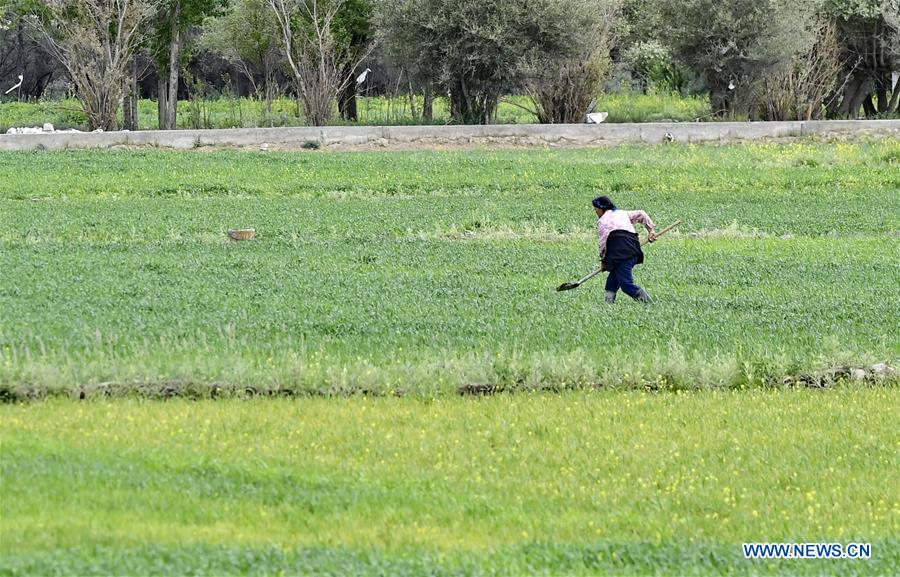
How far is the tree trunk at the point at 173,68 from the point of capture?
44000 mm

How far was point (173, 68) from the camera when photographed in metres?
44.1

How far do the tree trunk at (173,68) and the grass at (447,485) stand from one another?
110 ft

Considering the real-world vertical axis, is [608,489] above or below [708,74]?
below

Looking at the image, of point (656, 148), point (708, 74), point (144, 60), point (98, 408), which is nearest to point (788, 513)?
point (98, 408)

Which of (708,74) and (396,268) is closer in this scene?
(396,268)

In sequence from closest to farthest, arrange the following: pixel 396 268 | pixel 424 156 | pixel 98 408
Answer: pixel 98 408 < pixel 396 268 < pixel 424 156

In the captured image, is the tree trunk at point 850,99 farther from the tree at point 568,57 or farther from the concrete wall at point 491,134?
the tree at point 568,57

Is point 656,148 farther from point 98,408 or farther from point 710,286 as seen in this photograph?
point 98,408

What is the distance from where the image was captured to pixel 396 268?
67.5 ft

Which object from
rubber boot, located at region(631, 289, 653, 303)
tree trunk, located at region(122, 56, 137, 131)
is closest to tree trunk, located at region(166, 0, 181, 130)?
tree trunk, located at region(122, 56, 137, 131)

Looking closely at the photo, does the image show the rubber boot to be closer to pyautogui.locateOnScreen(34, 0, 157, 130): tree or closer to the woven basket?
the woven basket

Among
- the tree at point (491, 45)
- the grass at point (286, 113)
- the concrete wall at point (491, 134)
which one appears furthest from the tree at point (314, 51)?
the concrete wall at point (491, 134)

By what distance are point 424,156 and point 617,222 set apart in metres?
22.1

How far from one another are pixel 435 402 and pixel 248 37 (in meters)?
44.2
